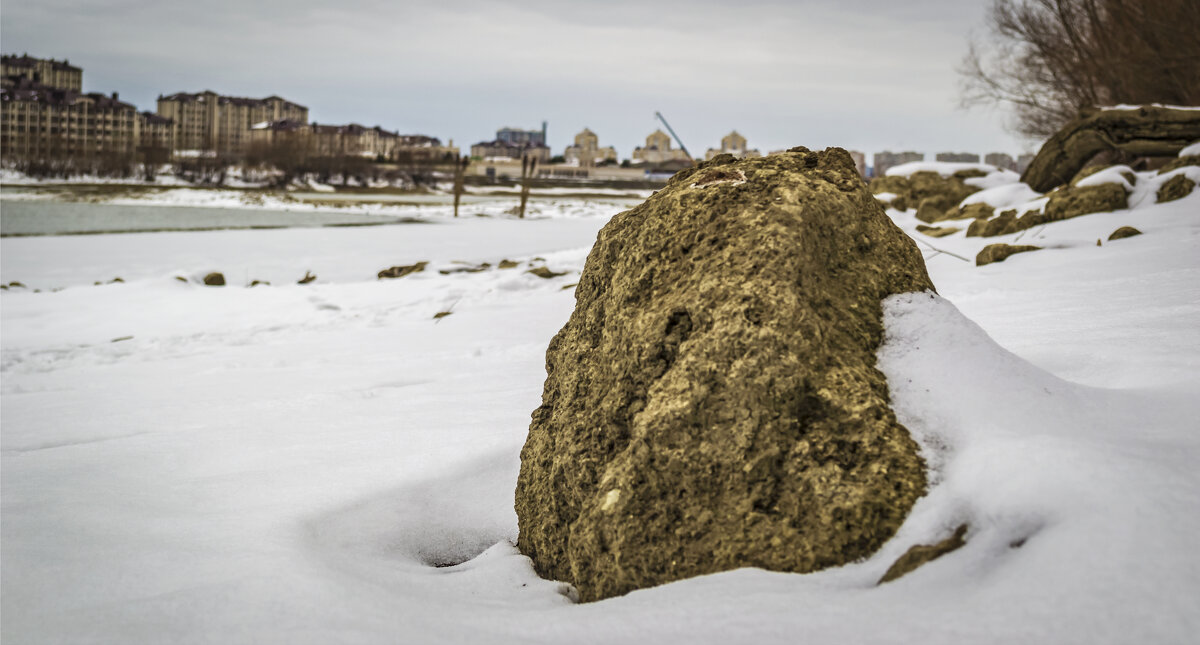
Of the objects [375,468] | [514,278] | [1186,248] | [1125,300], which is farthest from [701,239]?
[514,278]

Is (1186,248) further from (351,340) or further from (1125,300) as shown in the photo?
(351,340)

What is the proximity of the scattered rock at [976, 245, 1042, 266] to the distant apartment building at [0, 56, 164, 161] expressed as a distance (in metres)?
92.0

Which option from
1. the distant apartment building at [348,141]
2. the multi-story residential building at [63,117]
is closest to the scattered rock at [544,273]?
the distant apartment building at [348,141]

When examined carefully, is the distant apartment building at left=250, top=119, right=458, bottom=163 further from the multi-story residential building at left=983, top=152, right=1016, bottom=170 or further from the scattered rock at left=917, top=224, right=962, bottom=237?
the scattered rock at left=917, top=224, right=962, bottom=237

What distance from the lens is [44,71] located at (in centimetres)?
12069

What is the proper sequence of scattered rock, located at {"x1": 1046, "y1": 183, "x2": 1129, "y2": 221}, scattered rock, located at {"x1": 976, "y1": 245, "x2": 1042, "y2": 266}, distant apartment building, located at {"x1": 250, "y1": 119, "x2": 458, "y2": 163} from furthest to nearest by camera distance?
distant apartment building, located at {"x1": 250, "y1": 119, "x2": 458, "y2": 163}
scattered rock, located at {"x1": 1046, "y1": 183, "x2": 1129, "y2": 221}
scattered rock, located at {"x1": 976, "y1": 245, "x2": 1042, "y2": 266}

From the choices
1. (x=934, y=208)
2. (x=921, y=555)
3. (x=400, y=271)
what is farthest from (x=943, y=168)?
(x=921, y=555)

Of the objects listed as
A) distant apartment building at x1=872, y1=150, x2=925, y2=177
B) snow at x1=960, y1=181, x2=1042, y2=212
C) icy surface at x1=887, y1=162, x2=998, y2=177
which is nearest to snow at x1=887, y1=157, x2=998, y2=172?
icy surface at x1=887, y1=162, x2=998, y2=177

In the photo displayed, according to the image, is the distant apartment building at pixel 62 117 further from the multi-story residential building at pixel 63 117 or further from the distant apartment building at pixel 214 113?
the distant apartment building at pixel 214 113

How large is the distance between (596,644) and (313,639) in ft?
1.96

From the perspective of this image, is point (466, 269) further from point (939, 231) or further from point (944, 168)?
point (944, 168)

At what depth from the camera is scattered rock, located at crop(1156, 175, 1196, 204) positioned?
21.7 feet

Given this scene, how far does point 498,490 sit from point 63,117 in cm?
12074

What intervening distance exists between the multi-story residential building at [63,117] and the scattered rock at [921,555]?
10018 centimetres
